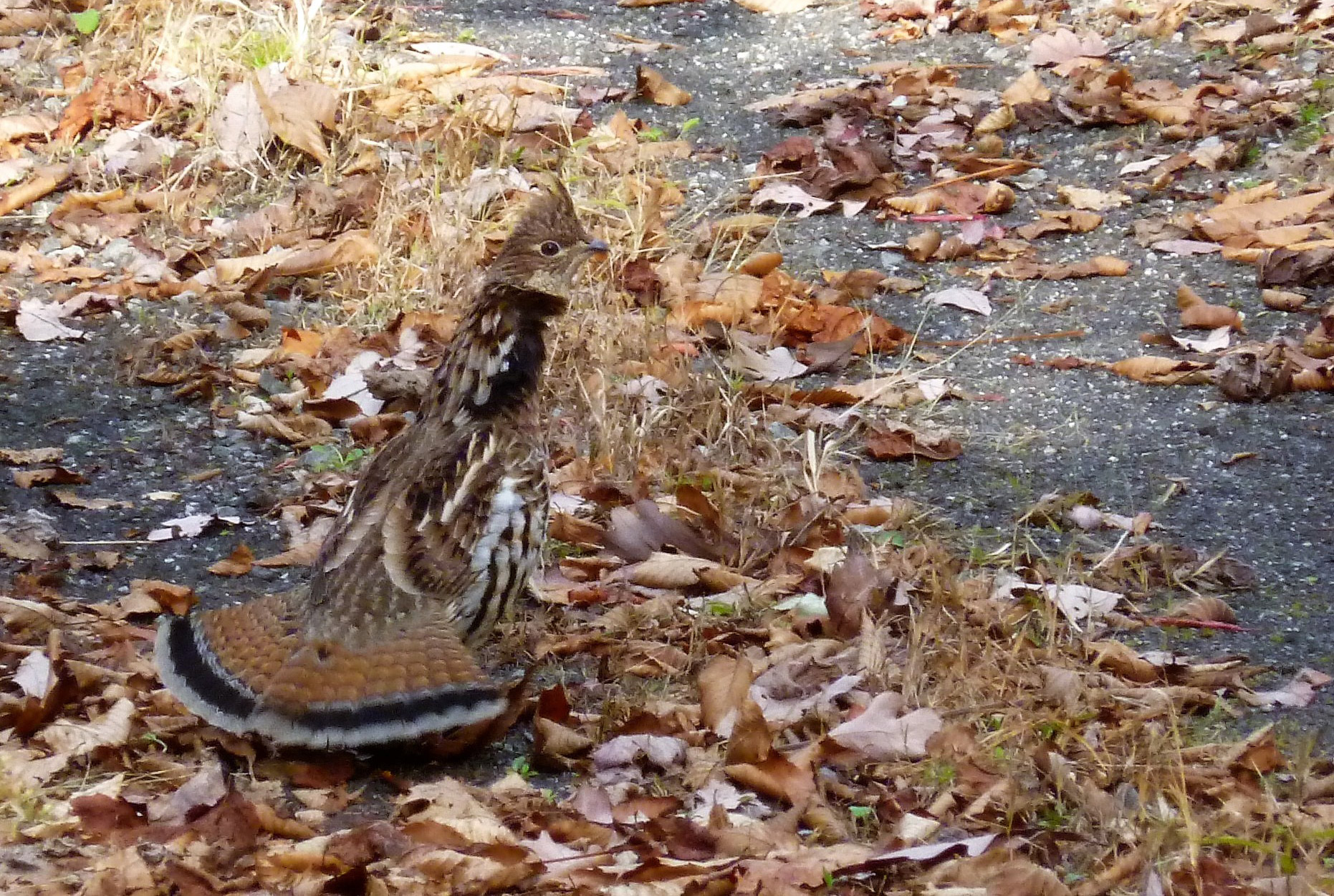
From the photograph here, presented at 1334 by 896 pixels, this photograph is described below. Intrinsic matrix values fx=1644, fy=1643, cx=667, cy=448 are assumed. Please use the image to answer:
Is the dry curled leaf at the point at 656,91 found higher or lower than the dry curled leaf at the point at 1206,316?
higher

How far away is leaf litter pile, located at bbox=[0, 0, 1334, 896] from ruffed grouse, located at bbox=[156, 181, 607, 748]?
20 cm

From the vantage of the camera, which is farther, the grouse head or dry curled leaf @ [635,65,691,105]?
dry curled leaf @ [635,65,691,105]

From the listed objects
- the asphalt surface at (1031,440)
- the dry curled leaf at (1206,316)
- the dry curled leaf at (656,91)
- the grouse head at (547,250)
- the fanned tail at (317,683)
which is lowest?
the asphalt surface at (1031,440)

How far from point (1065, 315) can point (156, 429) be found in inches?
132

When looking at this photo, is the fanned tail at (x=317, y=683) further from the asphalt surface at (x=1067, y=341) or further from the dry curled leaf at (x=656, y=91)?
the dry curled leaf at (x=656, y=91)

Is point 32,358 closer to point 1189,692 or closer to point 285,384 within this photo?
point 285,384

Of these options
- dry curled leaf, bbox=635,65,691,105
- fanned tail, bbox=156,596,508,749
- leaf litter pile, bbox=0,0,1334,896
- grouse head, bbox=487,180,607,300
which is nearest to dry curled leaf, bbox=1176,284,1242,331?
leaf litter pile, bbox=0,0,1334,896

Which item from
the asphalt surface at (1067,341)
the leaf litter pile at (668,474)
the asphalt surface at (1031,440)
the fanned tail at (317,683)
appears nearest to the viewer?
the leaf litter pile at (668,474)

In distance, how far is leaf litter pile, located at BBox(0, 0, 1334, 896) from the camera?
3.35 m

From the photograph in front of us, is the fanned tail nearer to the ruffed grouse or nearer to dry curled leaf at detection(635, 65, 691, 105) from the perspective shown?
the ruffed grouse

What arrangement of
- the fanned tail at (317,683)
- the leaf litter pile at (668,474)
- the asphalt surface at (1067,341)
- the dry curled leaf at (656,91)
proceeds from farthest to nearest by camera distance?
the dry curled leaf at (656,91)
the asphalt surface at (1067,341)
the fanned tail at (317,683)
the leaf litter pile at (668,474)

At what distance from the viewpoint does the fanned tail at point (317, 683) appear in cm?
351

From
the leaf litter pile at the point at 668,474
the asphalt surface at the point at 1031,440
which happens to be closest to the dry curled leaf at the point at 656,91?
the leaf litter pile at the point at 668,474

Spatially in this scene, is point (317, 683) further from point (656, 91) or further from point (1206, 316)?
point (656, 91)
